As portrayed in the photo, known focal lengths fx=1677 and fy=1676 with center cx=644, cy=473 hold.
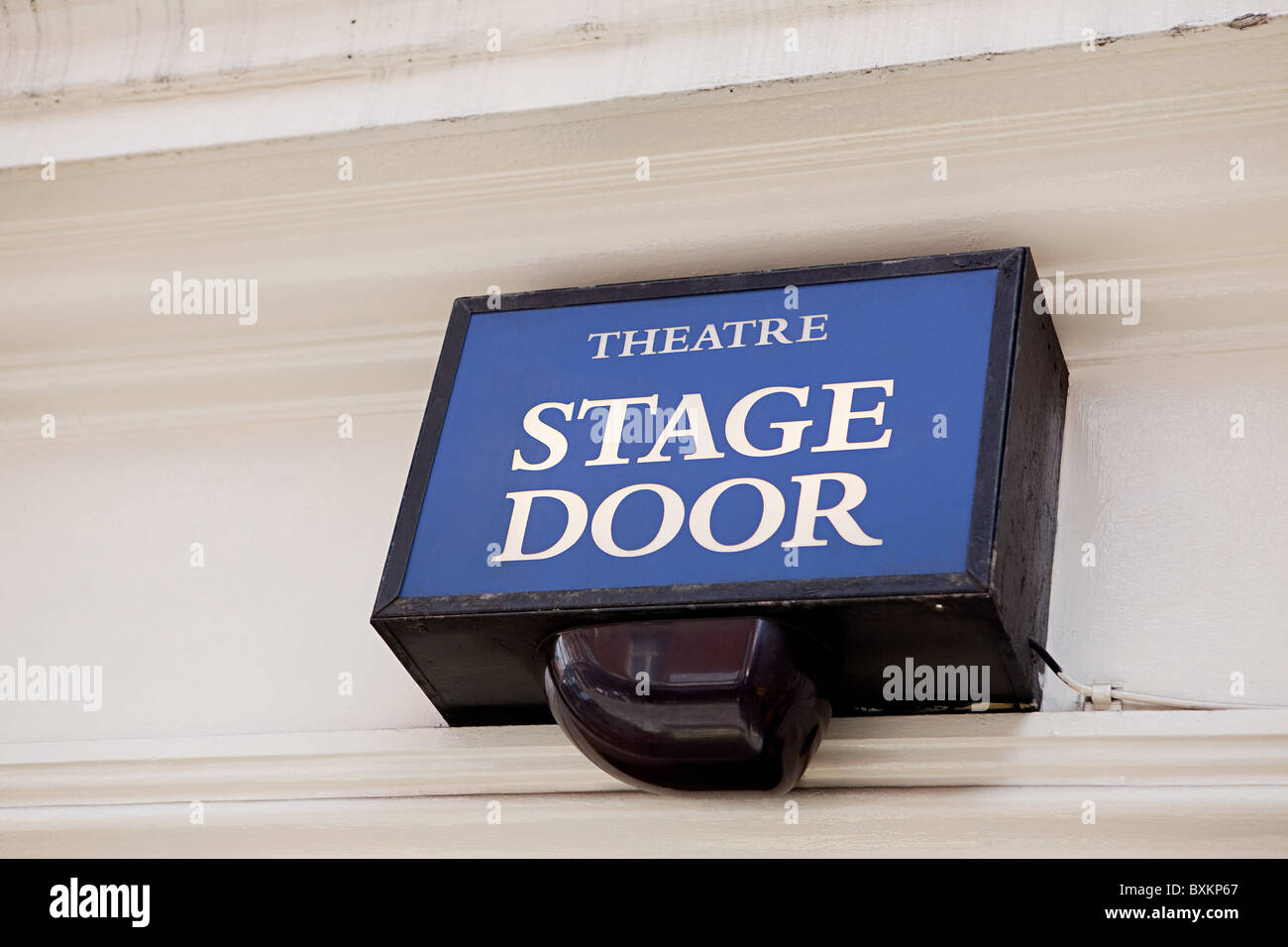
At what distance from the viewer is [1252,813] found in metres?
1.34

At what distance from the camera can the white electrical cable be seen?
4.63 ft

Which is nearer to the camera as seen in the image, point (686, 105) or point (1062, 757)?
point (1062, 757)

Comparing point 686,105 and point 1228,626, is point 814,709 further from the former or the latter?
point 686,105

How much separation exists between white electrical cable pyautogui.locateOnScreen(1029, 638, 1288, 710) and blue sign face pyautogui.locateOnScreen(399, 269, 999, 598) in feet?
0.52

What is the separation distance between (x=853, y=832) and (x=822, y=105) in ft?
2.26

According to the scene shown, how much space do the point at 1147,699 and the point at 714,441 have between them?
434 mm
